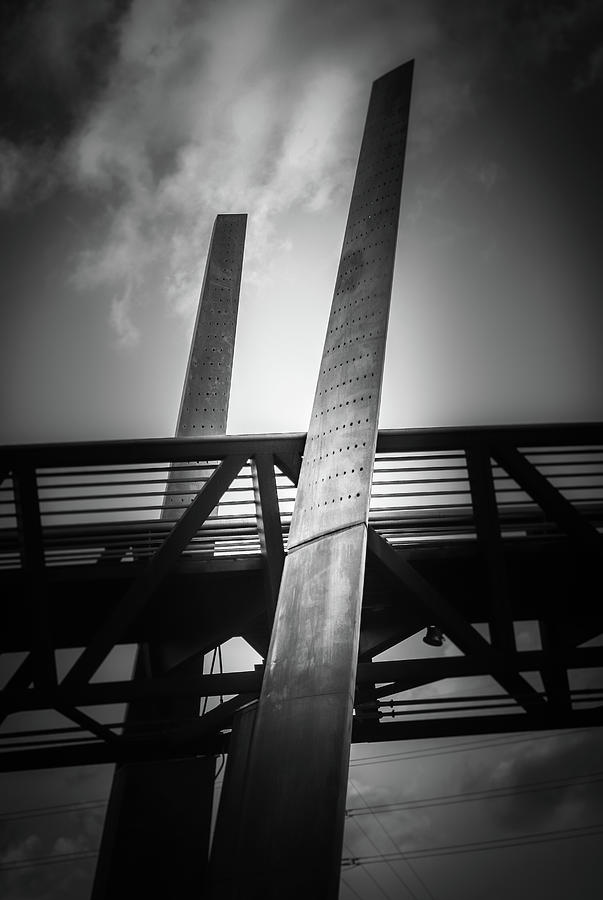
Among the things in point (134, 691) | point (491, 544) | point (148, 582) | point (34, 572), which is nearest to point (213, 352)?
point (34, 572)

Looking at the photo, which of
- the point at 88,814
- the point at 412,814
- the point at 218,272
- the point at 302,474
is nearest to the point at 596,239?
the point at 218,272

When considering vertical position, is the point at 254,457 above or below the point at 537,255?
below

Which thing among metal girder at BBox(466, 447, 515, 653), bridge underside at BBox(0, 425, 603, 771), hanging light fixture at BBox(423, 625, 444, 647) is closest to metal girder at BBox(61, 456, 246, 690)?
bridge underside at BBox(0, 425, 603, 771)

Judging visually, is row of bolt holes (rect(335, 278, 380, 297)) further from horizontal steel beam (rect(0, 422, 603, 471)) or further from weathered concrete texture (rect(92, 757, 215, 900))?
weathered concrete texture (rect(92, 757, 215, 900))

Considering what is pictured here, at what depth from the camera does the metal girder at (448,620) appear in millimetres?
5633

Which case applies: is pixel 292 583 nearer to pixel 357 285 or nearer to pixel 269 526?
pixel 269 526

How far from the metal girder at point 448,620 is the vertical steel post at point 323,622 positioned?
2.90 feet

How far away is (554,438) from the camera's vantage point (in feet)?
21.1

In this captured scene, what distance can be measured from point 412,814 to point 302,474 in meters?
117

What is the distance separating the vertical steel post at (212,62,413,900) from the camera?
338 cm

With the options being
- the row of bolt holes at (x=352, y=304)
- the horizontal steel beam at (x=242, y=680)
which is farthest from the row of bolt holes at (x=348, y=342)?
the horizontal steel beam at (x=242, y=680)

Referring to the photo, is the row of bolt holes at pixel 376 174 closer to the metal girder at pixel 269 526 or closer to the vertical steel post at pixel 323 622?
the vertical steel post at pixel 323 622

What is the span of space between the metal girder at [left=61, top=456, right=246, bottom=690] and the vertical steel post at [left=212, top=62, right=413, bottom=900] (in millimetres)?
1056

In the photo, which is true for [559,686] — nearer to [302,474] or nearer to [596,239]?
[302,474]
